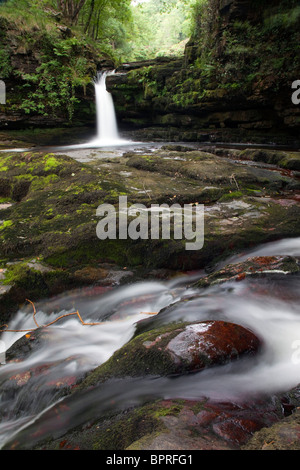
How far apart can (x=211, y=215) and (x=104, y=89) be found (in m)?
14.3

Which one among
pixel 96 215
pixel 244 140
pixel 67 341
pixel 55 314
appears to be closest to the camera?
pixel 67 341

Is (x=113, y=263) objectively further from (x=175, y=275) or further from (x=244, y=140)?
(x=244, y=140)

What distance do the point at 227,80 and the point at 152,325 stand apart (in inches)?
482

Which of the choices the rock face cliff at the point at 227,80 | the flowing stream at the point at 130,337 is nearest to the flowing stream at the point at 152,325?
the flowing stream at the point at 130,337

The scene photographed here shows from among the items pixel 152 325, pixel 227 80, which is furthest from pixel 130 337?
pixel 227 80

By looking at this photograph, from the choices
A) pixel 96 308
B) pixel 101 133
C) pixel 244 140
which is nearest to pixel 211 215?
pixel 96 308

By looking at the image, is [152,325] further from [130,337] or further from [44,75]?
[44,75]

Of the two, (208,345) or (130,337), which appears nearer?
(208,345)

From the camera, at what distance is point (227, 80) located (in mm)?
11617

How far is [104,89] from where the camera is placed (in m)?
15.2

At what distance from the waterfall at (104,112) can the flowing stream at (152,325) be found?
44.4 ft

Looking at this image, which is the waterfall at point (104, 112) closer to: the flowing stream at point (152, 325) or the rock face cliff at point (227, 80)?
the rock face cliff at point (227, 80)

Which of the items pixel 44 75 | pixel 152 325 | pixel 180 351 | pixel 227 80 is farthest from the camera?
pixel 44 75

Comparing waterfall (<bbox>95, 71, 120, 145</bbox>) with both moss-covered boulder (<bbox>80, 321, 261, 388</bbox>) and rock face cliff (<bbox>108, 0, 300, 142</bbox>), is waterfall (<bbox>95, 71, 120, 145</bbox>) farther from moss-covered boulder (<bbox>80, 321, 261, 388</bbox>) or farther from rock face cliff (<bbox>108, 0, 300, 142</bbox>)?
moss-covered boulder (<bbox>80, 321, 261, 388</bbox>)
